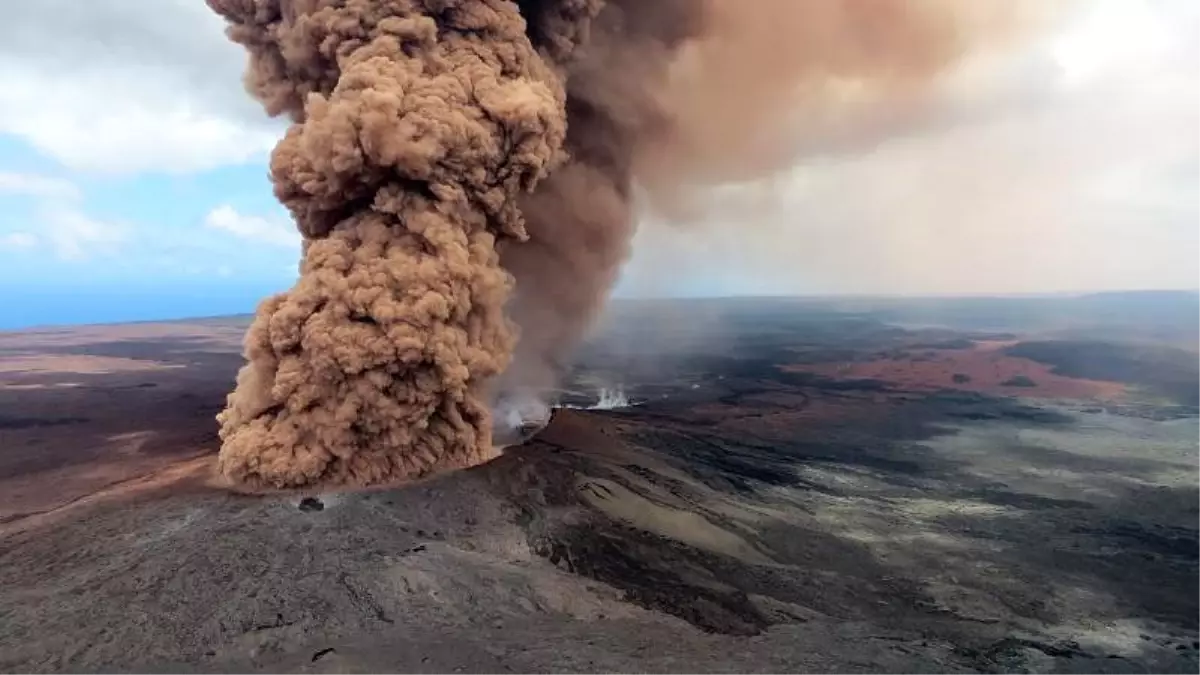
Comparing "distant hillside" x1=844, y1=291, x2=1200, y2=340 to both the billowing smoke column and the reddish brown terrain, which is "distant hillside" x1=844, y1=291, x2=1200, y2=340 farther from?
the billowing smoke column

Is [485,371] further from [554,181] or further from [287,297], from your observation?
[554,181]

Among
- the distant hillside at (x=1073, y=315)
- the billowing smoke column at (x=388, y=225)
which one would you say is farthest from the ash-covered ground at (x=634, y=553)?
the distant hillside at (x=1073, y=315)

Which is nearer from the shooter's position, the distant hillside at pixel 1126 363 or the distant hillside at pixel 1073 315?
the distant hillside at pixel 1126 363

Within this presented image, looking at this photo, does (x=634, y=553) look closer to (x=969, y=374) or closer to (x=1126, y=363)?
(x=969, y=374)

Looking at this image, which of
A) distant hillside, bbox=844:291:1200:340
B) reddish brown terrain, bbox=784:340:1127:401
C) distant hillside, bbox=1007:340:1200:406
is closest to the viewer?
reddish brown terrain, bbox=784:340:1127:401

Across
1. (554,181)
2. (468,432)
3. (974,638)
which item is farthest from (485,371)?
(974,638)

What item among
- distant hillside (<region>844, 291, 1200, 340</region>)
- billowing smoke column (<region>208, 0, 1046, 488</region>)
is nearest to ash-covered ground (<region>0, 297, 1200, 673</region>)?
billowing smoke column (<region>208, 0, 1046, 488</region>)

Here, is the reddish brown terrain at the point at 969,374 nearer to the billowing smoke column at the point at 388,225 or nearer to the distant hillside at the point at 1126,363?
the distant hillside at the point at 1126,363

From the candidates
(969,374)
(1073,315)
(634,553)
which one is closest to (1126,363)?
(969,374)

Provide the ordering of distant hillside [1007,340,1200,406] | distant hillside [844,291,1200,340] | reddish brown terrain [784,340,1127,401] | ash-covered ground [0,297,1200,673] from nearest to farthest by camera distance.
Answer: ash-covered ground [0,297,1200,673] < reddish brown terrain [784,340,1127,401] < distant hillside [1007,340,1200,406] < distant hillside [844,291,1200,340]

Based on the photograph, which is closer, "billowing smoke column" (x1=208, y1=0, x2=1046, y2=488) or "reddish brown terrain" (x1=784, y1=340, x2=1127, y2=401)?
"billowing smoke column" (x1=208, y1=0, x2=1046, y2=488)
